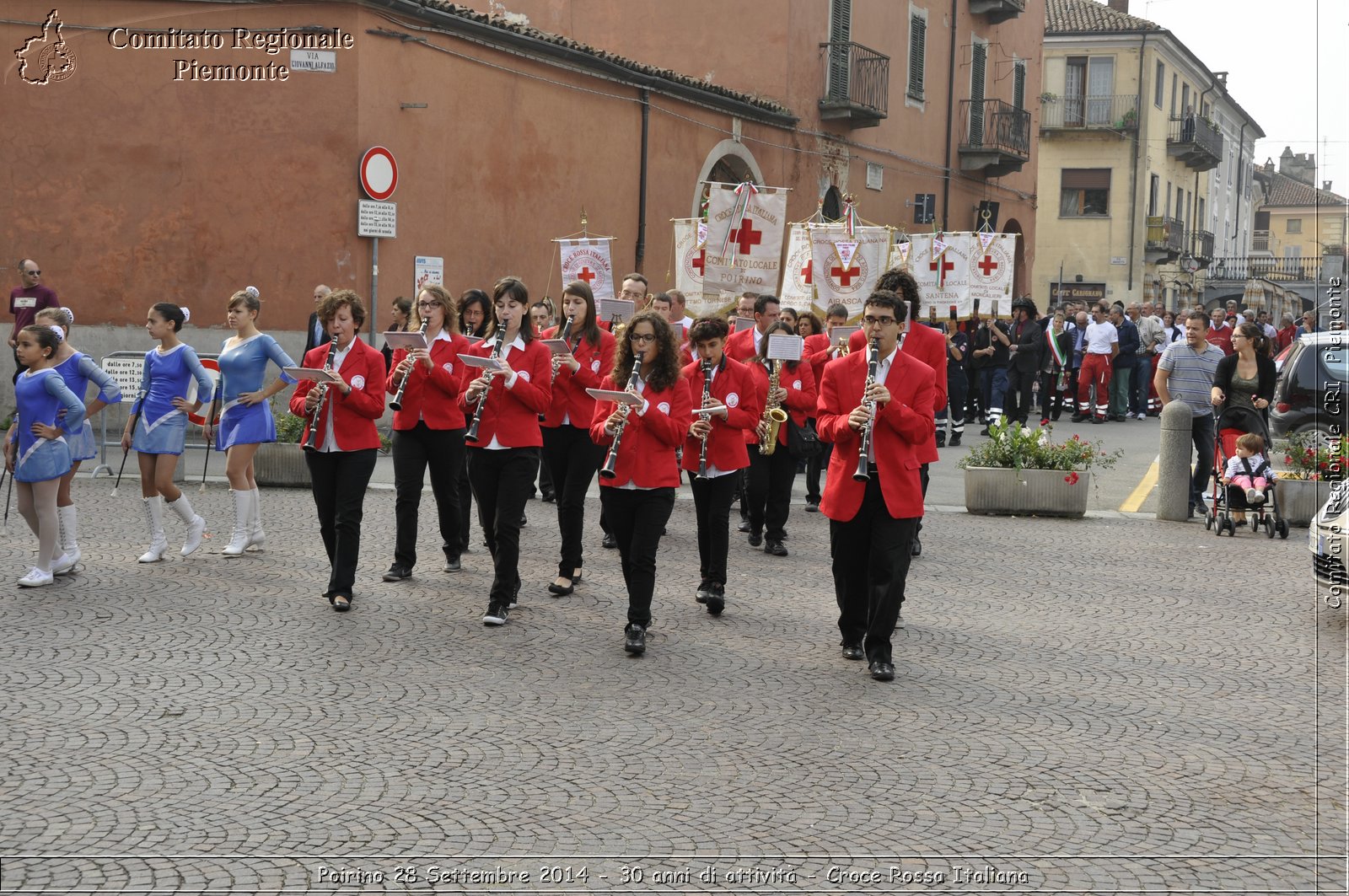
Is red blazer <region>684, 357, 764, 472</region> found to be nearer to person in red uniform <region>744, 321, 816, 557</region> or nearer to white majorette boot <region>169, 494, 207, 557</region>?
person in red uniform <region>744, 321, 816, 557</region>

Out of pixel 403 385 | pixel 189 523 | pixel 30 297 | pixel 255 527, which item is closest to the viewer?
→ pixel 403 385

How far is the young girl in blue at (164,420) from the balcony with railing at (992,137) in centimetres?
2828

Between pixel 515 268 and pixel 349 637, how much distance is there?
13208 mm

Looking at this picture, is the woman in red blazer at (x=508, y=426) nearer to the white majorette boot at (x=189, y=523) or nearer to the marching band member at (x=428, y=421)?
the marching band member at (x=428, y=421)

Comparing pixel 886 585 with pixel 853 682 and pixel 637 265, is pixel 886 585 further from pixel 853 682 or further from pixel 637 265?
pixel 637 265

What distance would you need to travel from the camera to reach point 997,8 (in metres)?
36.4

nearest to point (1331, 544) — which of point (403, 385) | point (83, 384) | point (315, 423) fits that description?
point (403, 385)

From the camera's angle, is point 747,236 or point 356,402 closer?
point 356,402

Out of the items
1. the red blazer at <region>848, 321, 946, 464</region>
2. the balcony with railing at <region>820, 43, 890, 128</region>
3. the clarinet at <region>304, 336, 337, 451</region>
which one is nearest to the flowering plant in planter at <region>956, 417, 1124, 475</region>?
the red blazer at <region>848, 321, 946, 464</region>

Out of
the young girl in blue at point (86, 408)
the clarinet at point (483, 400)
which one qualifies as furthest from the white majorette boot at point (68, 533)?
the clarinet at point (483, 400)

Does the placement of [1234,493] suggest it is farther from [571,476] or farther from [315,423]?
[315,423]

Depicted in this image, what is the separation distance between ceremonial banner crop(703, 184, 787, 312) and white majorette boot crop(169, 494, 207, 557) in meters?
9.60

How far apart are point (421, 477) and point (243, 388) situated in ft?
5.44

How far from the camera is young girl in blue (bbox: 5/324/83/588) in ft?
29.1
